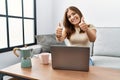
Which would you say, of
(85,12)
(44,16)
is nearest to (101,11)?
(85,12)

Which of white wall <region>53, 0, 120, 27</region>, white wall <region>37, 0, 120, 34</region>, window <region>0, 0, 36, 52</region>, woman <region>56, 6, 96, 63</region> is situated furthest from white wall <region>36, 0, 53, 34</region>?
woman <region>56, 6, 96, 63</region>

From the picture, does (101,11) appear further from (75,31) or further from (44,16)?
(75,31)

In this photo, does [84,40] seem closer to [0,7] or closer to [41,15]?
[0,7]

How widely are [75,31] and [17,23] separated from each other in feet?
4.67

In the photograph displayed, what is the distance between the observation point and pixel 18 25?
270 centimetres

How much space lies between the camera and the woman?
151 centimetres


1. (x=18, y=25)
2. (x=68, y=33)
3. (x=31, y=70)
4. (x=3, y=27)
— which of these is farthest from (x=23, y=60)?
(x=18, y=25)

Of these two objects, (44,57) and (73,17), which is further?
(73,17)

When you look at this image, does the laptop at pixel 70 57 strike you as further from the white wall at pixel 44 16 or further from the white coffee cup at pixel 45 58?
the white wall at pixel 44 16

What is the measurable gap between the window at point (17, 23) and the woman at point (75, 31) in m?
1.20

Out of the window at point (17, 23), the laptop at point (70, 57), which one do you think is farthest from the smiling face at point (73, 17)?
the window at point (17, 23)

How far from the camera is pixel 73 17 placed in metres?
1.51

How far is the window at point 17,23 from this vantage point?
2.41 m

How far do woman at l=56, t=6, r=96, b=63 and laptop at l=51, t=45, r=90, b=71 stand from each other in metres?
0.32
